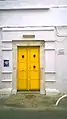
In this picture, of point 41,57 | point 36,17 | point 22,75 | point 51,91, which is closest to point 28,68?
point 22,75

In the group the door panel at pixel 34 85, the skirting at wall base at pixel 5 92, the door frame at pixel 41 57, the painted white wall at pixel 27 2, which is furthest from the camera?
the door panel at pixel 34 85

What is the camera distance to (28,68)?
13.9 metres

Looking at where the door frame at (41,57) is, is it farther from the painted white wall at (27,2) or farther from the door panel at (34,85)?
the painted white wall at (27,2)

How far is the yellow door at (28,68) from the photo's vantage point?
13.9 m

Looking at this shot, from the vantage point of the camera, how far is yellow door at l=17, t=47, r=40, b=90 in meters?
13.9

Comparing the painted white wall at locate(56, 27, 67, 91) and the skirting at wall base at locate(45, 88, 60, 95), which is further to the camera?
the painted white wall at locate(56, 27, 67, 91)

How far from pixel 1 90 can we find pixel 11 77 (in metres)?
0.83

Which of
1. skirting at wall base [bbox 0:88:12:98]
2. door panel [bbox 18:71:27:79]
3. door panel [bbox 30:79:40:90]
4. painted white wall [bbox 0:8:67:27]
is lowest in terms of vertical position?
skirting at wall base [bbox 0:88:12:98]

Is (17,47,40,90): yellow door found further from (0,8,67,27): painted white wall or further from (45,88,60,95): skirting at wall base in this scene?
(0,8,67,27): painted white wall

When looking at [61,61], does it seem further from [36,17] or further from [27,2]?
[27,2]

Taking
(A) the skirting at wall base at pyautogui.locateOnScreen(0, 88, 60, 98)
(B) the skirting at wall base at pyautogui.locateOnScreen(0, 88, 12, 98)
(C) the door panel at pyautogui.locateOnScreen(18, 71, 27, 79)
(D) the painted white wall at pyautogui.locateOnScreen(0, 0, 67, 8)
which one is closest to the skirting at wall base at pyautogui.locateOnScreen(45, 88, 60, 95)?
(A) the skirting at wall base at pyautogui.locateOnScreen(0, 88, 60, 98)

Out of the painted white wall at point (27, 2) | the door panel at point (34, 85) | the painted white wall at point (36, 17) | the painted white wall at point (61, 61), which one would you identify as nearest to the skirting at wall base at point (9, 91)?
the painted white wall at point (61, 61)

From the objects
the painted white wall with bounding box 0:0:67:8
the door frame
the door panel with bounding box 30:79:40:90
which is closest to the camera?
the painted white wall with bounding box 0:0:67:8

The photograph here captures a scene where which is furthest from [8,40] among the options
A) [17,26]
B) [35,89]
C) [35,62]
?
[35,89]
